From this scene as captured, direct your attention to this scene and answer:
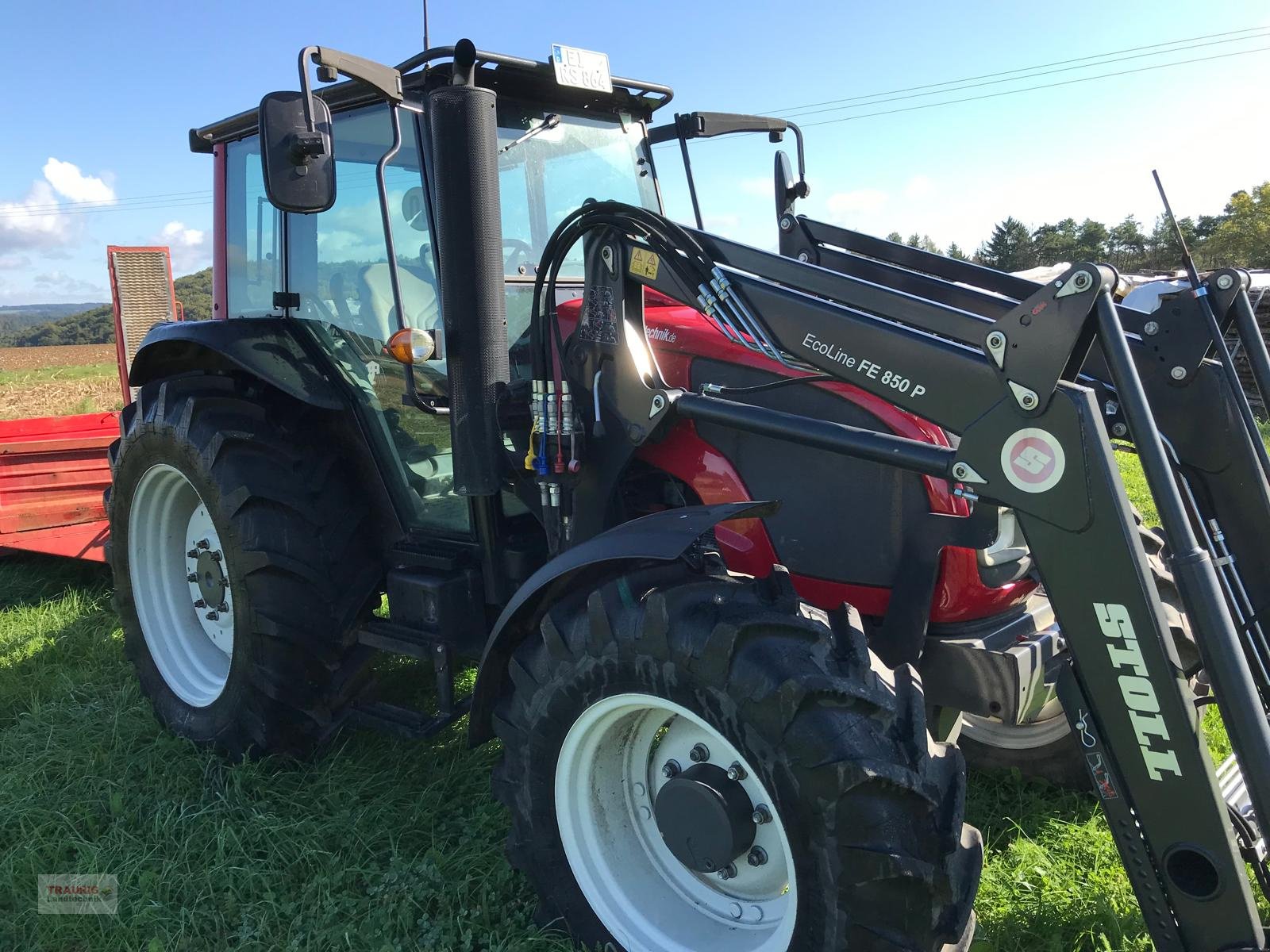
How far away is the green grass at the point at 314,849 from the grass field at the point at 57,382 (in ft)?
30.3

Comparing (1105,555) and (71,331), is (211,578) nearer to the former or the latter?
(1105,555)

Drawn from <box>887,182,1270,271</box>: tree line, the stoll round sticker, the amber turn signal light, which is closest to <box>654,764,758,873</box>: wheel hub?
the stoll round sticker

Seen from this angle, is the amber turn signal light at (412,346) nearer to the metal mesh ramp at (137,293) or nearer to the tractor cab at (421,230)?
the tractor cab at (421,230)

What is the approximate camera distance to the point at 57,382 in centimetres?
3048

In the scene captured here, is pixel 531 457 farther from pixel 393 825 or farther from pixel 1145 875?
pixel 1145 875

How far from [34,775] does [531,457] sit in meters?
2.31

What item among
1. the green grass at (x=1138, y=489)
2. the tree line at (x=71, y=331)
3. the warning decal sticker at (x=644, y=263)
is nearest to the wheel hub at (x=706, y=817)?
the warning decal sticker at (x=644, y=263)

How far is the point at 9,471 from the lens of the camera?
551cm

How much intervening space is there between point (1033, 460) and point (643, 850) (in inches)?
54.1

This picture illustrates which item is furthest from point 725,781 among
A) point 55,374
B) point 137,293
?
point 55,374

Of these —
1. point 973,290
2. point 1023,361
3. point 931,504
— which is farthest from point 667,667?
point 973,290

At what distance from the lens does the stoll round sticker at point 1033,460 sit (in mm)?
1791

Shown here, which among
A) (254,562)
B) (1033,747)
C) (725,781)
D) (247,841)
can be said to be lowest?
(247,841)

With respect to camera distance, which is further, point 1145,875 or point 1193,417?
point 1193,417
